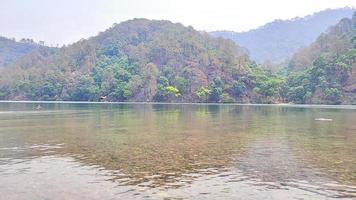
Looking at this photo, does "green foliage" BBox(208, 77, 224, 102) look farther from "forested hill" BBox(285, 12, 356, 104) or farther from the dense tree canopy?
"forested hill" BBox(285, 12, 356, 104)

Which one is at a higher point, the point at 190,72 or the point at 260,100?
the point at 190,72

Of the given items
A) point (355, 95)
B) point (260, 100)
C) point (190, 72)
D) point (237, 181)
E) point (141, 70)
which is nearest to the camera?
point (237, 181)

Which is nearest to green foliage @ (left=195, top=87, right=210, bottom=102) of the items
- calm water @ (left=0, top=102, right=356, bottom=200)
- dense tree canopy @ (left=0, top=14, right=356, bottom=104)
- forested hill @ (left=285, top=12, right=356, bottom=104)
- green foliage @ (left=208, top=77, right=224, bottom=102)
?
A: dense tree canopy @ (left=0, top=14, right=356, bottom=104)

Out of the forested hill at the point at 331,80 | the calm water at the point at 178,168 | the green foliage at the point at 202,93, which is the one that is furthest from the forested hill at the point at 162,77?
the calm water at the point at 178,168

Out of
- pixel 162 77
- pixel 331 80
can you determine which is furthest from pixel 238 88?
pixel 331 80

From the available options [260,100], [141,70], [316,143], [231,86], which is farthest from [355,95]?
[316,143]

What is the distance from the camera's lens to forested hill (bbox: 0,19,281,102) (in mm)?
149375

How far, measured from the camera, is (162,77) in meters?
159

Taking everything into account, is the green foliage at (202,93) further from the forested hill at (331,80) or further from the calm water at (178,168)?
the calm water at (178,168)

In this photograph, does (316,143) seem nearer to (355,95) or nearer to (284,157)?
(284,157)

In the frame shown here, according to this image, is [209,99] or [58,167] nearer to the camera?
[58,167]

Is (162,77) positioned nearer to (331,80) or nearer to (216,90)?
(216,90)

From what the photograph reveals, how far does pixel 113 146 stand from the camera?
90.0 ft

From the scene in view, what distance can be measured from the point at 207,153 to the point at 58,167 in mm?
8579
